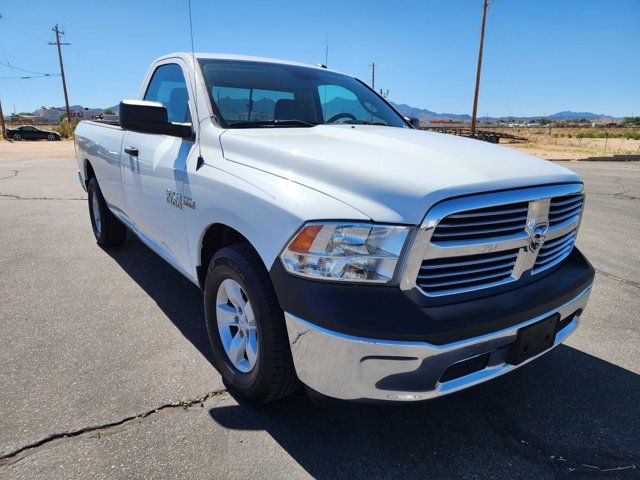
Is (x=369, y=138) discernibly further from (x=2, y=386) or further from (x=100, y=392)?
(x=2, y=386)

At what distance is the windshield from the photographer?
2.90m

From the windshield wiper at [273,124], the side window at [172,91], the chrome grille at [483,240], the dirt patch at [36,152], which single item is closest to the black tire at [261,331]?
the chrome grille at [483,240]

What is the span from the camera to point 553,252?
228 cm

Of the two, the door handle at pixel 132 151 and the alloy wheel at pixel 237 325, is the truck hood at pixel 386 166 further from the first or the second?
the door handle at pixel 132 151

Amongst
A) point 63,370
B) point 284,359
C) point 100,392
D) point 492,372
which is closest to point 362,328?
point 284,359

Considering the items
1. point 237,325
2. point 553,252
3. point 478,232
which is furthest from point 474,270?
point 237,325

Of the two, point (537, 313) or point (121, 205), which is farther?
point (121, 205)

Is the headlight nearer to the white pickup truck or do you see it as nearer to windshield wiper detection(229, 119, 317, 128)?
the white pickup truck

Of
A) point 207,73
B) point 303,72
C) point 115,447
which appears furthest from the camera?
point 303,72

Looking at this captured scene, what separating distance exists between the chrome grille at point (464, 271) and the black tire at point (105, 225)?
407cm

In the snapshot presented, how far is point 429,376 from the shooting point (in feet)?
5.77

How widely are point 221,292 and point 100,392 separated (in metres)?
0.87

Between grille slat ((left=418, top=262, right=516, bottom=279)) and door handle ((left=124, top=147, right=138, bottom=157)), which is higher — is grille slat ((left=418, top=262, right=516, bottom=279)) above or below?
below

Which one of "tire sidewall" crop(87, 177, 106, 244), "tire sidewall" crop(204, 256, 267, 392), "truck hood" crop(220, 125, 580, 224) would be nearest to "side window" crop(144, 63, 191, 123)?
"truck hood" crop(220, 125, 580, 224)
